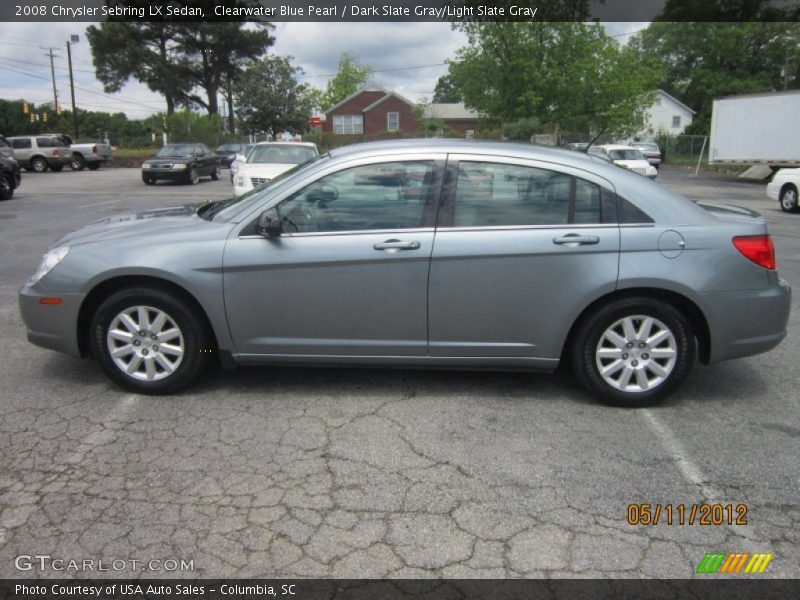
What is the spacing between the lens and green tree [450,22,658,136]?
2842cm

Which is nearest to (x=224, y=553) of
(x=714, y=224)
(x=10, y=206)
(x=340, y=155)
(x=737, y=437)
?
(x=340, y=155)

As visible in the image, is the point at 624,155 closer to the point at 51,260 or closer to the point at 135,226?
the point at 135,226

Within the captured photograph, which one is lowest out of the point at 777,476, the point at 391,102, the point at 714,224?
the point at 777,476

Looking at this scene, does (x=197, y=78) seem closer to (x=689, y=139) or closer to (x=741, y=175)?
(x=689, y=139)

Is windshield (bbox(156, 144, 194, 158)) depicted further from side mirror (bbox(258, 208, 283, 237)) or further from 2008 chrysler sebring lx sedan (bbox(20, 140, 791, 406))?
side mirror (bbox(258, 208, 283, 237))

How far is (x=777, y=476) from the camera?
3416 millimetres

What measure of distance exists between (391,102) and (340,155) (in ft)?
199

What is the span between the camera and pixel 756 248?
13.6ft

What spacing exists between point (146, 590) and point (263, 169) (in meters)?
11.4

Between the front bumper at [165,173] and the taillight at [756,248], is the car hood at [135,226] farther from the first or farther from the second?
the front bumper at [165,173]

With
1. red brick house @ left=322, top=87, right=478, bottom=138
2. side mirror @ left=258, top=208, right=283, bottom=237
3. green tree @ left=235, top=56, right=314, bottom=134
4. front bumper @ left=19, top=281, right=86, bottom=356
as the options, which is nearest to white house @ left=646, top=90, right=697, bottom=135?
red brick house @ left=322, top=87, right=478, bottom=138

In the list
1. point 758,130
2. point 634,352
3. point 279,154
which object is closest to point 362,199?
point 634,352

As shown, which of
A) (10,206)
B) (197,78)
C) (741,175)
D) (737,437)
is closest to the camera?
(737,437)

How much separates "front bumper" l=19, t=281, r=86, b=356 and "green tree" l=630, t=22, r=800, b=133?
60476mm
